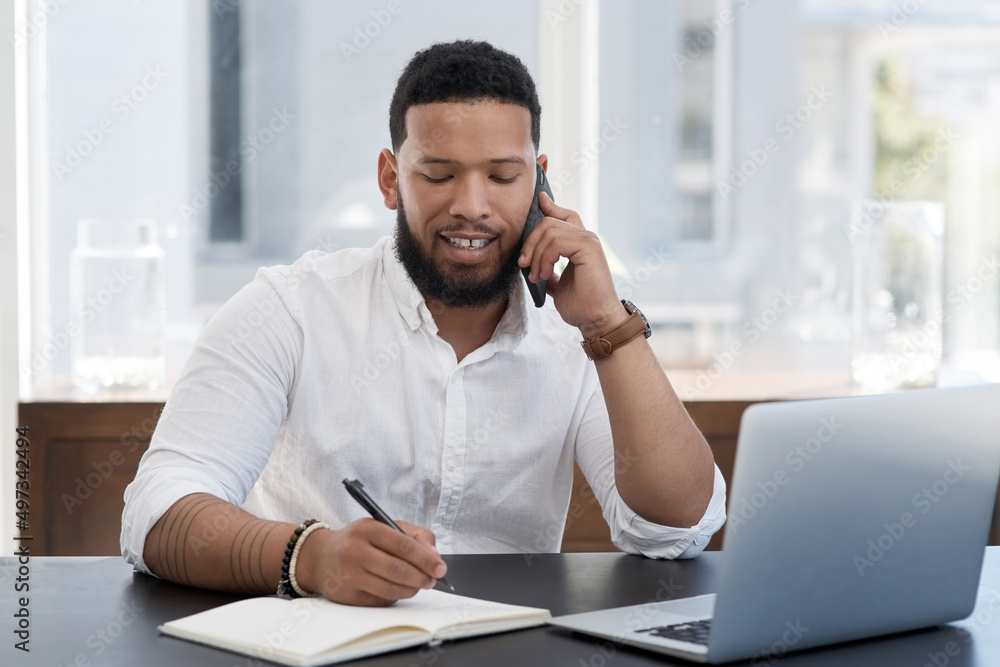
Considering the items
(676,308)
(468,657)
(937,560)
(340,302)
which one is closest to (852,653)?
(937,560)

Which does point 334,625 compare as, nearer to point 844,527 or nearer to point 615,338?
point 844,527

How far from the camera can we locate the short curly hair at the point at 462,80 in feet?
5.44

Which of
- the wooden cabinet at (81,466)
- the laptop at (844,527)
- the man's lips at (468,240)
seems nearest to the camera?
the laptop at (844,527)

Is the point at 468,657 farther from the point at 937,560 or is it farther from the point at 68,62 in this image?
the point at 68,62

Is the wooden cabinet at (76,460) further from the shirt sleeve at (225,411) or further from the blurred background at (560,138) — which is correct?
the shirt sleeve at (225,411)

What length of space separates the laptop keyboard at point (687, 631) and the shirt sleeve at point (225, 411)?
66cm

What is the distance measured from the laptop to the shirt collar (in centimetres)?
71

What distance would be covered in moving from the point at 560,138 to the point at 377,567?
2163 mm

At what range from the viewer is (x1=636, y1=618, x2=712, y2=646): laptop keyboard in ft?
3.27

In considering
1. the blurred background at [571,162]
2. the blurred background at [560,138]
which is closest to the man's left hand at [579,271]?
the blurred background at [571,162]

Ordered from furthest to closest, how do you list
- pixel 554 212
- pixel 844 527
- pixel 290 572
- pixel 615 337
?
1. pixel 554 212
2. pixel 615 337
3. pixel 290 572
4. pixel 844 527

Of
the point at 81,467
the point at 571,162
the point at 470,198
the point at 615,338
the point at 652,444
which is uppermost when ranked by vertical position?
the point at 571,162

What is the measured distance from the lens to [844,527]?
0.96m

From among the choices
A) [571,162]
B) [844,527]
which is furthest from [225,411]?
[571,162]
